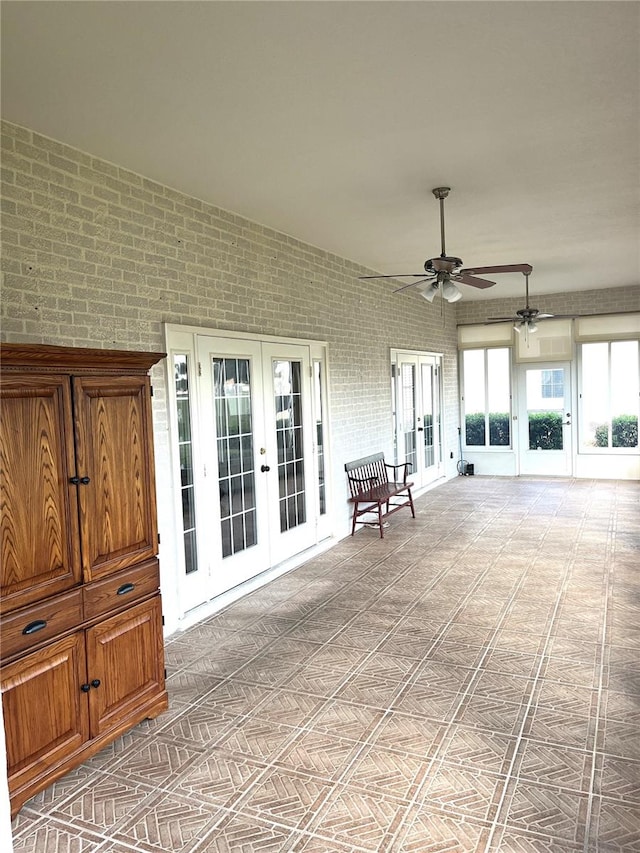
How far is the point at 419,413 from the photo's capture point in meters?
10.1

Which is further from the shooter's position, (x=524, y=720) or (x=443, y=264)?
(x=443, y=264)

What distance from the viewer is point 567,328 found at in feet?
36.4

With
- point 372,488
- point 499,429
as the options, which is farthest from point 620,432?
point 372,488

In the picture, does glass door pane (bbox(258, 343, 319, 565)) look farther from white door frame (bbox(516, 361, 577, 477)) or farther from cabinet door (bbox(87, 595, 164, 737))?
white door frame (bbox(516, 361, 577, 477))

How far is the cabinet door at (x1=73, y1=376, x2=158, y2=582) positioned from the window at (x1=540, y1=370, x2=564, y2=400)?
948cm

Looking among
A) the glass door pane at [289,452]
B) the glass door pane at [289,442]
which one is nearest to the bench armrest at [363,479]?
the glass door pane at [289,452]

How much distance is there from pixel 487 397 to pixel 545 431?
122 cm

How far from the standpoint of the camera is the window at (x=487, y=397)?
1174cm

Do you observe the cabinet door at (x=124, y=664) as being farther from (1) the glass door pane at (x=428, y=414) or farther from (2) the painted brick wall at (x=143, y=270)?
(1) the glass door pane at (x=428, y=414)

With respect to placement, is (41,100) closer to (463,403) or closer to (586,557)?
(586,557)

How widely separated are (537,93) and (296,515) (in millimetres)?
4413

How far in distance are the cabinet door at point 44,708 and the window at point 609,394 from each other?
1009cm

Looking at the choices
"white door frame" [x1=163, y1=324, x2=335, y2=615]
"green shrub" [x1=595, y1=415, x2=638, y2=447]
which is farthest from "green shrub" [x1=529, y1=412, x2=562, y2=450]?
"white door frame" [x1=163, y1=324, x2=335, y2=615]

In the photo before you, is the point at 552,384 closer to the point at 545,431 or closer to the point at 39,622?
the point at 545,431
